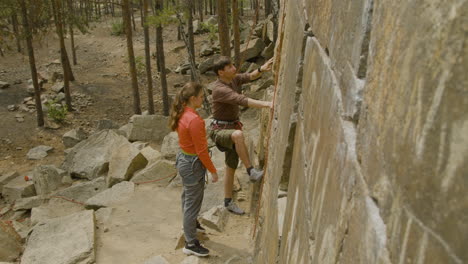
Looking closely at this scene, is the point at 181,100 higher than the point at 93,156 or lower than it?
higher

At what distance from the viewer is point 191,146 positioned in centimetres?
427

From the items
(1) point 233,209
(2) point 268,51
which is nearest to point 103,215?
(1) point 233,209

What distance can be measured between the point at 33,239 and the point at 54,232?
0.93ft

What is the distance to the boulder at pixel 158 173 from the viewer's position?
8.38m

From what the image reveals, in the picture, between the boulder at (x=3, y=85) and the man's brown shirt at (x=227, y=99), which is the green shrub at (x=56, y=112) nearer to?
the boulder at (x=3, y=85)

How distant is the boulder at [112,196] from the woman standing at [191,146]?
326 cm

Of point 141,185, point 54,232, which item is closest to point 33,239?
point 54,232

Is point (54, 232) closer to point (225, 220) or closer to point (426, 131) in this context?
point (225, 220)

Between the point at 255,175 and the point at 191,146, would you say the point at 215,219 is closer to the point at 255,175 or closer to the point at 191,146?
the point at 255,175

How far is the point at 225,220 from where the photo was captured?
5797 mm

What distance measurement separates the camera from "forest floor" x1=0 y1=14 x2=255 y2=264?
5531 mm

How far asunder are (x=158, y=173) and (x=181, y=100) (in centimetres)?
453

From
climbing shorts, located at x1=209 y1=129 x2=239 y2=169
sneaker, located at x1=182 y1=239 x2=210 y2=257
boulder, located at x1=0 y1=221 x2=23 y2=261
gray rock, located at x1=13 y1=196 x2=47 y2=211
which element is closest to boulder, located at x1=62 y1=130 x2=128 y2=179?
gray rock, located at x1=13 y1=196 x2=47 y2=211

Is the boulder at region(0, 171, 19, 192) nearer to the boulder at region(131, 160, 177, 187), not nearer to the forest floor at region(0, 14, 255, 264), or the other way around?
the forest floor at region(0, 14, 255, 264)
